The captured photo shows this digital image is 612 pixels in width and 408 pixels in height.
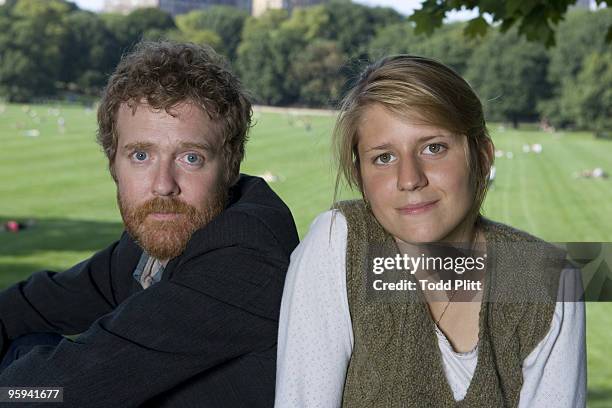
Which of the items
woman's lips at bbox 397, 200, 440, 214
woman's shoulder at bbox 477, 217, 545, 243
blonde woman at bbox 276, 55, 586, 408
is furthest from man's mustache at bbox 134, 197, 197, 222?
woman's shoulder at bbox 477, 217, 545, 243

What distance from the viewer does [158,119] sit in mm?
2270

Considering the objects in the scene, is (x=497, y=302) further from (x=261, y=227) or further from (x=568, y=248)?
(x=261, y=227)

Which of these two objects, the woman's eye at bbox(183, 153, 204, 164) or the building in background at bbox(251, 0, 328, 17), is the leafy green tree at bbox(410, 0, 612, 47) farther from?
the building in background at bbox(251, 0, 328, 17)

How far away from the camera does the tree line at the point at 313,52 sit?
71.2 metres

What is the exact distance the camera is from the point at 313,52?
93.2 m

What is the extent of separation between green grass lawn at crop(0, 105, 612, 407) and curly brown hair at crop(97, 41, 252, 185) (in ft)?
0.97

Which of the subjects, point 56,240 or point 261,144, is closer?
point 56,240

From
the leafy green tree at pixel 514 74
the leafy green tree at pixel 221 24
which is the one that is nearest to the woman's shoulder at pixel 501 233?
the leafy green tree at pixel 514 74

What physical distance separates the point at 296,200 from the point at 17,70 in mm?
60776

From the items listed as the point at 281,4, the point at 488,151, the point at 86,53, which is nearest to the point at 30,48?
the point at 86,53

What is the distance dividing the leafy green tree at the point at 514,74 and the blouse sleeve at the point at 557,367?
7226cm

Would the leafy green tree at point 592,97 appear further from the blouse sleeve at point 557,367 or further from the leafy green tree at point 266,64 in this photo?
the blouse sleeve at point 557,367

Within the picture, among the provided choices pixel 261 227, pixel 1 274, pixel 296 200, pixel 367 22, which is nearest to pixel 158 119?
pixel 261 227

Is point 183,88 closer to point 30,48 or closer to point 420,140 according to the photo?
point 420,140
